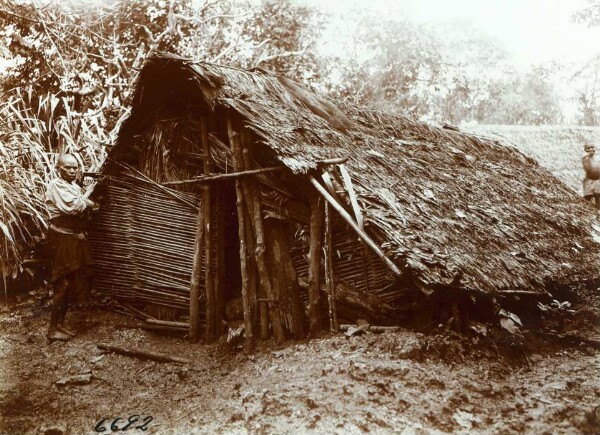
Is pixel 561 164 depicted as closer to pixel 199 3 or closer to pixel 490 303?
pixel 199 3

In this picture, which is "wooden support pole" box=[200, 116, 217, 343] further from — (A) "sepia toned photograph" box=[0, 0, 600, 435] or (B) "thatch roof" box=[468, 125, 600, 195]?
(B) "thatch roof" box=[468, 125, 600, 195]

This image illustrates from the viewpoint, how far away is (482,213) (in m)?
6.06

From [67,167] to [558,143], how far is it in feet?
46.3

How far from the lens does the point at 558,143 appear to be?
15641 mm

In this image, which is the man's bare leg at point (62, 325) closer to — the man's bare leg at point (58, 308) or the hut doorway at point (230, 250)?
the man's bare leg at point (58, 308)

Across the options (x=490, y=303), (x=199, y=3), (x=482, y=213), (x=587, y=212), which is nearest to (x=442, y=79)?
(x=199, y=3)

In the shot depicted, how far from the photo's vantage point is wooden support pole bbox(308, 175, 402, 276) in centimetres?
444

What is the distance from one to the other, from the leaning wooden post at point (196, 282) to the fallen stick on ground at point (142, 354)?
486 millimetres

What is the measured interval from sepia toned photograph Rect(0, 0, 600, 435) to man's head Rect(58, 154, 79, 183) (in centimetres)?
2

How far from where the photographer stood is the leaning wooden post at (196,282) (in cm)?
594

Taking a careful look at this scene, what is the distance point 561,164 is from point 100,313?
13.2 meters

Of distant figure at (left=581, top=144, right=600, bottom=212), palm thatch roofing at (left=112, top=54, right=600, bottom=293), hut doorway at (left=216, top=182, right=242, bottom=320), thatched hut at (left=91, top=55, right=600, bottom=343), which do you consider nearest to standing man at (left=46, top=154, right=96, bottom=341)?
thatched hut at (left=91, top=55, right=600, bottom=343)

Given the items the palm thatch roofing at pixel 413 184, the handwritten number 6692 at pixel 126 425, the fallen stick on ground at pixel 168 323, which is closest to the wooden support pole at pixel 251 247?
the palm thatch roofing at pixel 413 184

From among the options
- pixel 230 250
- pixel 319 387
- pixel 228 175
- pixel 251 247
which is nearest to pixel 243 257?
pixel 251 247
